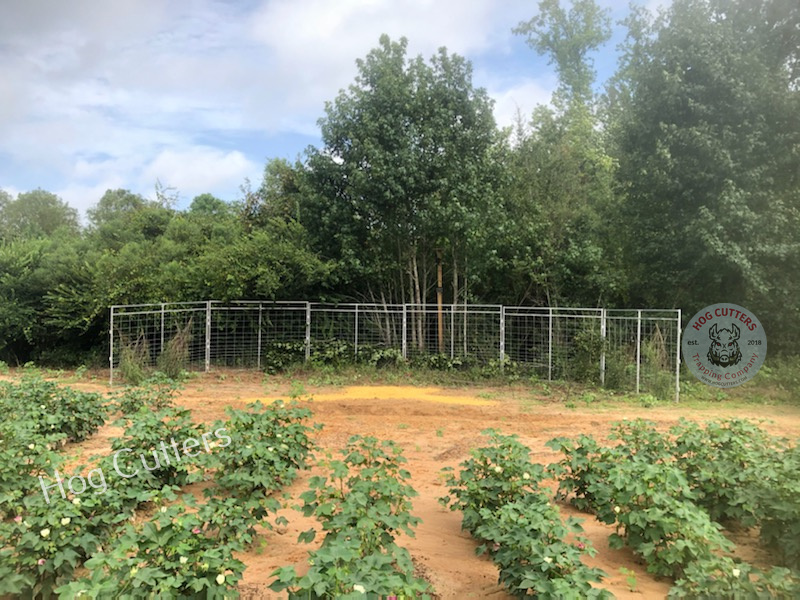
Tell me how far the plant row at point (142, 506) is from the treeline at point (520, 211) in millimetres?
7444

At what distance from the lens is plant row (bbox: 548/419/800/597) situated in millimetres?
2510

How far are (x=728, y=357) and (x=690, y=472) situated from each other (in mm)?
8225

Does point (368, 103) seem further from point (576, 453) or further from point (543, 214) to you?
point (576, 453)

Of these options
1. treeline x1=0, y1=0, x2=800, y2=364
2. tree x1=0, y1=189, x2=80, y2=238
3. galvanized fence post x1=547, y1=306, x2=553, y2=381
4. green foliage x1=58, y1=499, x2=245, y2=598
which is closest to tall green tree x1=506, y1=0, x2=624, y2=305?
treeline x1=0, y1=0, x2=800, y2=364

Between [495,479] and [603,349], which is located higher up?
[603,349]

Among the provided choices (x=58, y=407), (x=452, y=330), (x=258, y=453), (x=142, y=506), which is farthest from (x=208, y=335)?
(x=258, y=453)

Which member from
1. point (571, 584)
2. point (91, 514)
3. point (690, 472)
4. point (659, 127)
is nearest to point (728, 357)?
point (659, 127)

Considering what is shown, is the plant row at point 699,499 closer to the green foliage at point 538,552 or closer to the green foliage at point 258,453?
the green foliage at point 538,552

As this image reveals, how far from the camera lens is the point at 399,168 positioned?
36.8 feet

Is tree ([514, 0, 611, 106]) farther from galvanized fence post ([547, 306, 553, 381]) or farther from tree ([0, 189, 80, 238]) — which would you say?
tree ([0, 189, 80, 238])

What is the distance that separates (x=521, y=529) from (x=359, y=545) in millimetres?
865

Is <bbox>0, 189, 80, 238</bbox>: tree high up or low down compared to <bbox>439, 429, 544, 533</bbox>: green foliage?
up

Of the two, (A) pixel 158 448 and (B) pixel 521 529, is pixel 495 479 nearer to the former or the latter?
(B) pixel 521 529

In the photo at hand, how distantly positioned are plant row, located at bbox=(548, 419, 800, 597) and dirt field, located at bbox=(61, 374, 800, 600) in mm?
210
